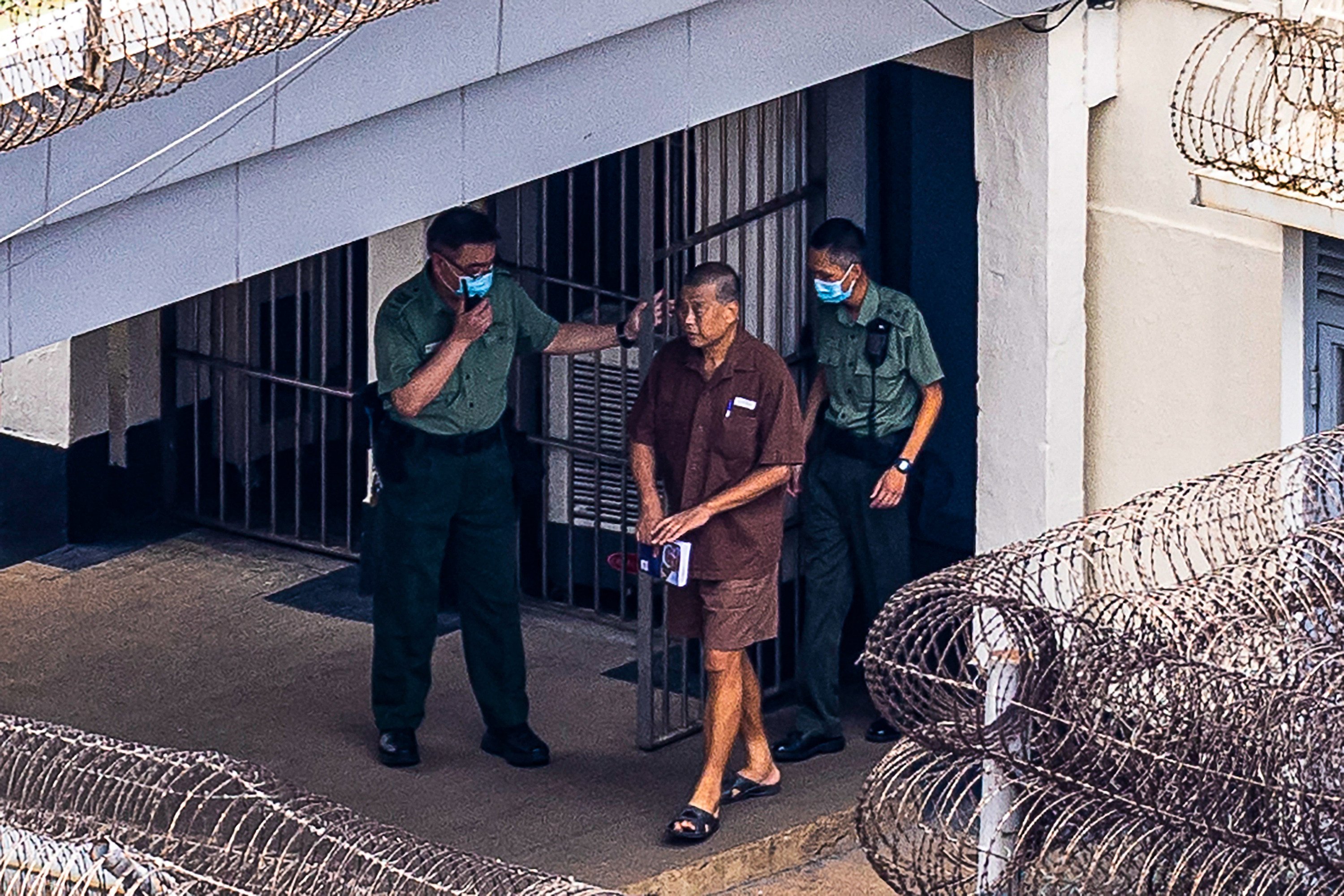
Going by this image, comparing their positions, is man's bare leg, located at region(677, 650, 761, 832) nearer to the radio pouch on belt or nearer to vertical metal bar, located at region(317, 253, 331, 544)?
the radio pouch on belt

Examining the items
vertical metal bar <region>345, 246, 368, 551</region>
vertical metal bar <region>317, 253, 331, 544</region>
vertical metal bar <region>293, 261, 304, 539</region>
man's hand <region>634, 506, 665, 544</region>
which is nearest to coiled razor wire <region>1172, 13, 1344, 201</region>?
man's hand <region>634, 506, 665, 544</region>

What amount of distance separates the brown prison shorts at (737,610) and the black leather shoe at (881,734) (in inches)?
29.2

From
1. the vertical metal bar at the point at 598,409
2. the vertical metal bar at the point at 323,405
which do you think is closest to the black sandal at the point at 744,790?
the vertical metal bar at the point at 598,409

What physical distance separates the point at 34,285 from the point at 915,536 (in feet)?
12.3

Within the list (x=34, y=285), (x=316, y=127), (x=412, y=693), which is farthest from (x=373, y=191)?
(x=412, y=693)

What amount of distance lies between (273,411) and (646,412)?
305cm

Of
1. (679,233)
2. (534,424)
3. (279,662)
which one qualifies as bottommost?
(279,662)

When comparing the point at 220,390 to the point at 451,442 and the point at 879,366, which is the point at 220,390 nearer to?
the point at 451,442

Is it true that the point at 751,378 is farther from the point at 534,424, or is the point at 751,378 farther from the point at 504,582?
the point at 534,424

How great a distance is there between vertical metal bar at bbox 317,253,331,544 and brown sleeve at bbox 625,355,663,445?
2.62m

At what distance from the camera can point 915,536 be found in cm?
957

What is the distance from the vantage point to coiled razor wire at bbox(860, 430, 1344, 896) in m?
6.05

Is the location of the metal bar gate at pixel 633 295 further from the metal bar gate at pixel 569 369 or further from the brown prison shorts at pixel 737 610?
the brown prison shorts at pixel 737 610

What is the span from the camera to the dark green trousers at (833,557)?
29.1 ft
